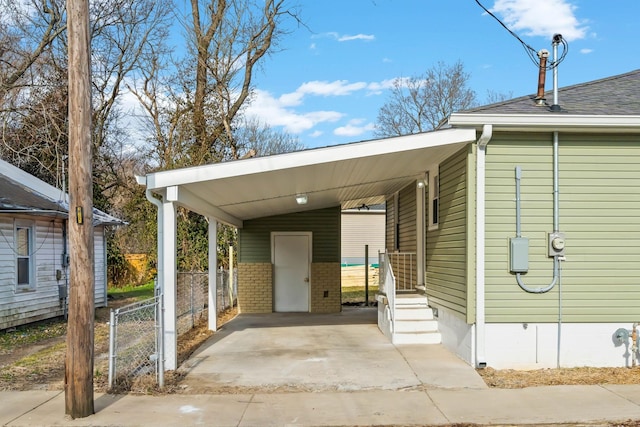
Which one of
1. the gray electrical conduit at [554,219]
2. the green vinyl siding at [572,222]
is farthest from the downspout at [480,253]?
the gray electrical conduit at [554,219]

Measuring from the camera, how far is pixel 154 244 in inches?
794

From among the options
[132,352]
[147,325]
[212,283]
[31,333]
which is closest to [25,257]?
[31,333]

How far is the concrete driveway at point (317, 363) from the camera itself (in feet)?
23.9

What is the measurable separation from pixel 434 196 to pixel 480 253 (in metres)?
2.53

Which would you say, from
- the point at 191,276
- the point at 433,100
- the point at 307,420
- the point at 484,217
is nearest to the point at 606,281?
the point at 484,217

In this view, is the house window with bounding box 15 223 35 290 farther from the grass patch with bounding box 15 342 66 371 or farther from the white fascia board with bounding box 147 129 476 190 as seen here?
the white fascia board with bounding box 147 129 476 190

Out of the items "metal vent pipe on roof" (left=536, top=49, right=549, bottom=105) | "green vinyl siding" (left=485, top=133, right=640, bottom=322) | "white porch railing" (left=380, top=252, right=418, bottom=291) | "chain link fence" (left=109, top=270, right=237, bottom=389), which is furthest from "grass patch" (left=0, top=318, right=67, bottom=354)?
"metal vent pipe on roof" (left=536, top=49, right=549, bottom=105)

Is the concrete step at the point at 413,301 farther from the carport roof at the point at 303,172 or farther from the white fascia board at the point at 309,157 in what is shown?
the white fascia board at the point at 309,157

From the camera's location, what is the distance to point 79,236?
590cm

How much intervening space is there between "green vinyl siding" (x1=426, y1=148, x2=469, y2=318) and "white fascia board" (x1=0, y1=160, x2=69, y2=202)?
1085 centimetres

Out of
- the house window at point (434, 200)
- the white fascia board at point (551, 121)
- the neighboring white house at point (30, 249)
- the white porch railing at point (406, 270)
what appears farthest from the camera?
the neighboring white house at point (30, 249)

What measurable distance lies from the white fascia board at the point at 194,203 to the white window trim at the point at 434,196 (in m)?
3.98

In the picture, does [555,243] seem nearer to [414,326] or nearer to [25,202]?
[414,326]

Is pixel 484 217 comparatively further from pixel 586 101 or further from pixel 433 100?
pixel 433 100
